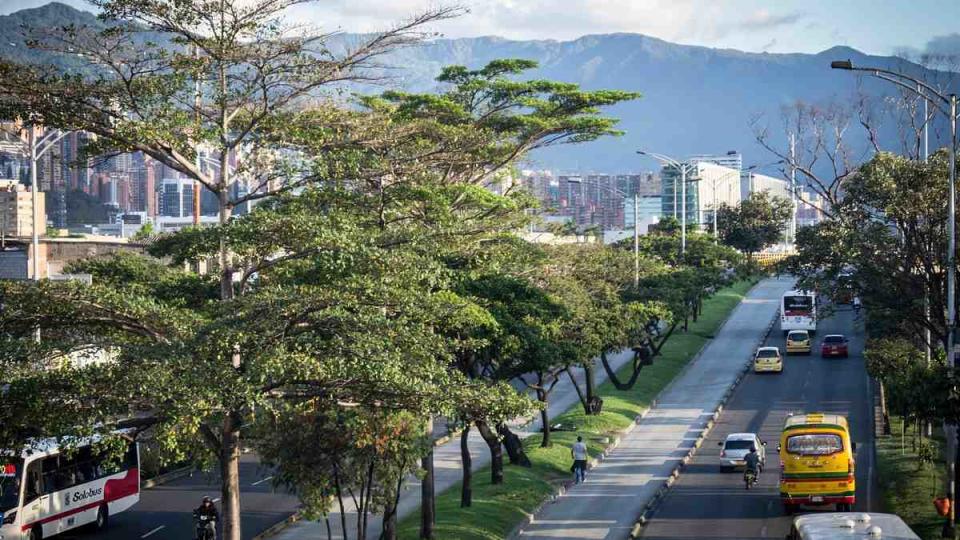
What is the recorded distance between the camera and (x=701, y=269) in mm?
75125

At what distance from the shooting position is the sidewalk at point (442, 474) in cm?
3133

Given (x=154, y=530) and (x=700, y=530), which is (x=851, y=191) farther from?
(x=154, y=530)

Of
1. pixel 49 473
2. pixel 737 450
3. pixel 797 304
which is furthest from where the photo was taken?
pixel 797 304

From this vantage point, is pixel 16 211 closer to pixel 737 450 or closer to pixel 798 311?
pixel 798 311

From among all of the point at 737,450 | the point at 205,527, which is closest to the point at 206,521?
the point at 205,527

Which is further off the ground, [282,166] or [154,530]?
[282,166]

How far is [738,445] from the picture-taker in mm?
39219

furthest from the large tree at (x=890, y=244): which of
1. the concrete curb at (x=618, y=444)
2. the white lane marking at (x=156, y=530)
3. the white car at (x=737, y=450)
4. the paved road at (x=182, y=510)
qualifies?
the white lane marking at (x=156, y=530)

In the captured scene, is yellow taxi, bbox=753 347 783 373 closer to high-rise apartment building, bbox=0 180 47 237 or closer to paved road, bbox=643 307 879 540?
paved road, bbox=643 307 879 540

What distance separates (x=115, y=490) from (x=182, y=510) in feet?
9.49

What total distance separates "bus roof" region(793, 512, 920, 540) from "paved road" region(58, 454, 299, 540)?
14.5m

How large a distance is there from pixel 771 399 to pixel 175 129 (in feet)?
130

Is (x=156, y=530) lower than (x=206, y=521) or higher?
lower

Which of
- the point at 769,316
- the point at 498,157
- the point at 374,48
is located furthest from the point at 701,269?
the point at 374,48
